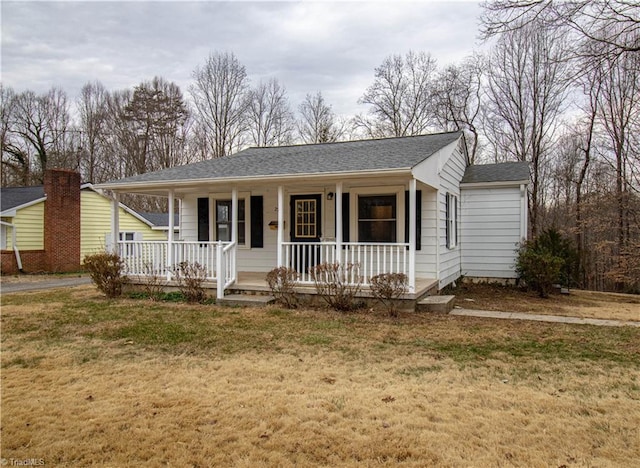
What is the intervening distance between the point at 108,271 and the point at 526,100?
61.9ft

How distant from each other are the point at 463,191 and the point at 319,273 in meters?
6.52

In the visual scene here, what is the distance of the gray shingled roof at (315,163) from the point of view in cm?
830

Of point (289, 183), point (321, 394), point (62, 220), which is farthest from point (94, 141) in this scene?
point (321, 394)

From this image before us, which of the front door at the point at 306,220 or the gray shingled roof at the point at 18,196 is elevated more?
the gray shingled roof at the point at 18,196

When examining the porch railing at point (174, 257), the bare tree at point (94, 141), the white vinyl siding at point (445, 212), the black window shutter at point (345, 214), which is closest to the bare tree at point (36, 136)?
the bare tree at point (94, 141)

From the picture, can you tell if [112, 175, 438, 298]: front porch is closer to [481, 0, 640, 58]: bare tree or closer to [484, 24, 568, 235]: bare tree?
[481, 0, 640, 58]: bare tree

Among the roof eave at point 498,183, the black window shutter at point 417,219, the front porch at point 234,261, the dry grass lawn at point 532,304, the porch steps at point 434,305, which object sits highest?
the roof eave at point 498,183

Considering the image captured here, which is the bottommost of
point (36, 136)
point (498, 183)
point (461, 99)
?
point (498, 183)

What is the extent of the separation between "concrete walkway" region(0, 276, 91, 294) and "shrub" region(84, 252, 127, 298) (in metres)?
3.91

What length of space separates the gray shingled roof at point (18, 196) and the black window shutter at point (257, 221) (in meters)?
11.7

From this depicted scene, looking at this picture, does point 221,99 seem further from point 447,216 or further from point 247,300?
point 247,300

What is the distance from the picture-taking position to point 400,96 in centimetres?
2523

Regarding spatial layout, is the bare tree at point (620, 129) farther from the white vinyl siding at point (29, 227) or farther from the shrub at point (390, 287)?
the white vinyl siding at point (29, 227)

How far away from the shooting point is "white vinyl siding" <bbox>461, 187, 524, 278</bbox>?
487 inches
